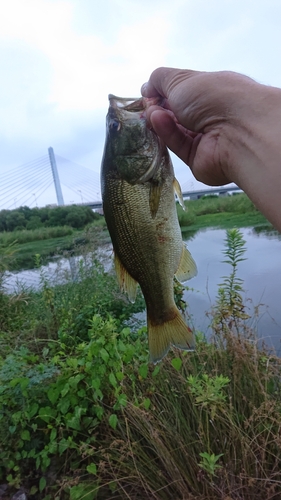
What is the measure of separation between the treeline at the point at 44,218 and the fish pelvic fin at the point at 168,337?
39.9ft

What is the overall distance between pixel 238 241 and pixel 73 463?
7.24ft

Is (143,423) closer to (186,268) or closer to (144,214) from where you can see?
(186,268)

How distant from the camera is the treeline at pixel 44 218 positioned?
14078 mm

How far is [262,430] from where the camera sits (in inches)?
92.5

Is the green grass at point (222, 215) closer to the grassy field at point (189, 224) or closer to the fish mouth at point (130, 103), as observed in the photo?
the grassy field at point (189, 224)

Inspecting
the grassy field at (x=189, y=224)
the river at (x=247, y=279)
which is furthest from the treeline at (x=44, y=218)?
the river at (x=247, y=279)

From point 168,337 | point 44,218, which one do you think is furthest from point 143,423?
→ point 44,218

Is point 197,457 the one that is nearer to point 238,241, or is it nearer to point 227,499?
point 227,499

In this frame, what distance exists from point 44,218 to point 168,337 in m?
14.2

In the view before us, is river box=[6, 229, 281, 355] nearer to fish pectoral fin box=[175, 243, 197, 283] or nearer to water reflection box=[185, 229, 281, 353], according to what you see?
water reflection box=[185, 229, 281, 353]

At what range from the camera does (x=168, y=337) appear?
187 centimetres

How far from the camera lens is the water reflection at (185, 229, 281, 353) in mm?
4984

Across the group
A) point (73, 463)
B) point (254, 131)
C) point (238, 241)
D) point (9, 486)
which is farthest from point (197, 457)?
point (254, 131)

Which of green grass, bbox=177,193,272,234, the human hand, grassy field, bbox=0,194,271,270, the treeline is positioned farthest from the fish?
green grass, bbox=177,193,272,234
